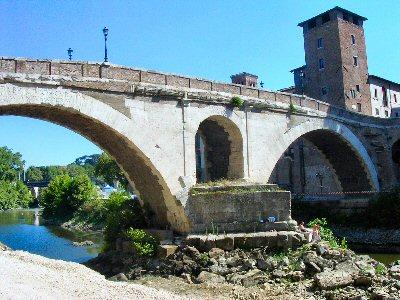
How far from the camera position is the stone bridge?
12617 millimetres

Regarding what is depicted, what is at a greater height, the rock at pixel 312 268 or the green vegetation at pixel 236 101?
the green vegetation at pixel 236 101

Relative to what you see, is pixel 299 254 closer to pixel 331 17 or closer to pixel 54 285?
pixel 54 285

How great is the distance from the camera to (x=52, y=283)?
7.08 meters

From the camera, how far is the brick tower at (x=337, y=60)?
36.3 m

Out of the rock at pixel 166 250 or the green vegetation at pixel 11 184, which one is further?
the green vegetation at pixel 11 184

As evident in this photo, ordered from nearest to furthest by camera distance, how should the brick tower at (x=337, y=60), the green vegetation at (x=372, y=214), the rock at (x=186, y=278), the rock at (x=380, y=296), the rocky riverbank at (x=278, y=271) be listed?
the rock at (x=380, y=296), the rocky riverbank at (x=278, y=271), the rock at (x=186, y=278), the green vegetation at (x=372, y=214), the brick tower at (x=337, y=60)

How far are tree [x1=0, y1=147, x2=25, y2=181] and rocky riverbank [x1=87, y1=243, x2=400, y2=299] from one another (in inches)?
2510

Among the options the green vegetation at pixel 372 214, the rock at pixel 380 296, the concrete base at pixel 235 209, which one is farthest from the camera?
the green vegetation at pixel 372 214

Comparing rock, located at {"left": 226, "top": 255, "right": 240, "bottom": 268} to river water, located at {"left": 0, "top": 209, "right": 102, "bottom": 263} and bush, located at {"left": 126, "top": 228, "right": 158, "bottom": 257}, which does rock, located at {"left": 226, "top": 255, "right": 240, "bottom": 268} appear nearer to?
bush, located at {"left": 126, "top": 228, "right": 158, "bottom": 257}

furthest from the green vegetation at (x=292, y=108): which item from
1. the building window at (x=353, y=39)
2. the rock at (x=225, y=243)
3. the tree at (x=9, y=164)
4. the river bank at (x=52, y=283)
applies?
the tree at (x=9, y=164)

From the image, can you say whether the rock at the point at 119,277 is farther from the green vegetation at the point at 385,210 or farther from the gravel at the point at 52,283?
the green vegetation at the point at 385,210

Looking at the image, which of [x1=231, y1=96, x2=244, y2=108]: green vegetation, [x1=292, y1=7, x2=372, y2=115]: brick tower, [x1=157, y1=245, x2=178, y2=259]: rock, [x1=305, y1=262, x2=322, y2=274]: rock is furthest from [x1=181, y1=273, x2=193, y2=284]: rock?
[x1=292, y1=7, x2=372, y2=115]: brick tower

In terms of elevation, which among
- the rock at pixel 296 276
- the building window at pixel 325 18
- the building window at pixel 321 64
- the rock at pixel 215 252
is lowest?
the rock at pixel 296 276

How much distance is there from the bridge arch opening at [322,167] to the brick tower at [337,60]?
5.46m
